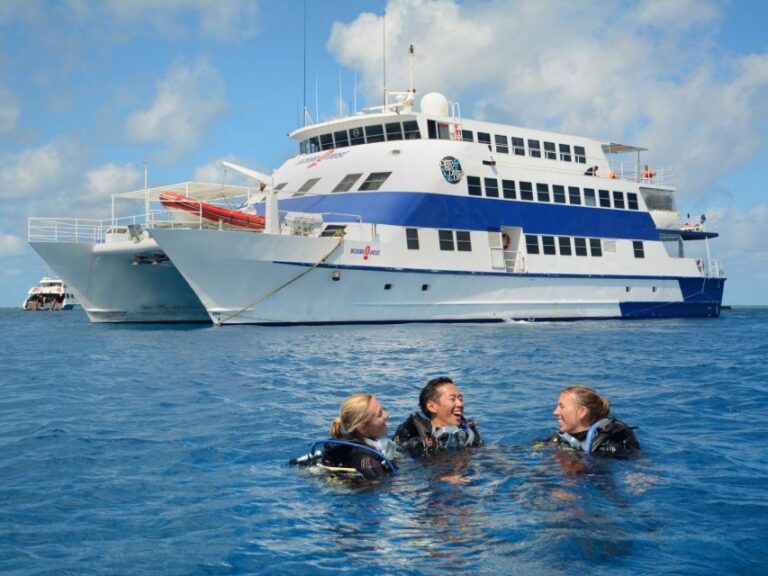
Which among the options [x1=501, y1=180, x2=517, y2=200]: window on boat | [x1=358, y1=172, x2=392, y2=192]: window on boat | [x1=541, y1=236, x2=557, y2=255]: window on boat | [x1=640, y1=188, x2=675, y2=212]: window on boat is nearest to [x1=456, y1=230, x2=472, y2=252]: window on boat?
[x1=501, y1=180, x2=517, y2=200]: window on boat

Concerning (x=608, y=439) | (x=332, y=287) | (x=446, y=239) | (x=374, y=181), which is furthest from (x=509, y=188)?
(x=608, y=439)

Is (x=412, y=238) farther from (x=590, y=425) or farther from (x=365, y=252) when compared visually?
(x=590, y=425)

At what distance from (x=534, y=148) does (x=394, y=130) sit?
5674 millimetres

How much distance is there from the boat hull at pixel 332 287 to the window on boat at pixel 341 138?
6.09 meters

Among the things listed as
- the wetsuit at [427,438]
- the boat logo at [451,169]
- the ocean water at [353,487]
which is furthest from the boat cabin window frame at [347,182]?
the wetsuit at [427,438]

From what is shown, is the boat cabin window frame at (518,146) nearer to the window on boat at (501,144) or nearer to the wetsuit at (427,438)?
the window on boat at (501,144)

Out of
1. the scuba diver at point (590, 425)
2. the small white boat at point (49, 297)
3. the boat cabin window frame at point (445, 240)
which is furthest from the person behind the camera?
the small white boat at point (49, 297)

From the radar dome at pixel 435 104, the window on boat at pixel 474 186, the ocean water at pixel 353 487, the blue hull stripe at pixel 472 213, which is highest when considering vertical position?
the radar dome at pixel 435 104

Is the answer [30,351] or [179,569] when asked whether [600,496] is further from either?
[30,351]

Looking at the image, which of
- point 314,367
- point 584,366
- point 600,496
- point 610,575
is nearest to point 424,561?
point 610,575

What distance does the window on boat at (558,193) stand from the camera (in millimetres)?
26672

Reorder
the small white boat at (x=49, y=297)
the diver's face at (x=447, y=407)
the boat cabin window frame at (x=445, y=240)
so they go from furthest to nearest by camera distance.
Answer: the small white boat at (x=49, y=297), the boat cabin window frame at (x=445, y=240), the diver's face at (x=447, y=407)

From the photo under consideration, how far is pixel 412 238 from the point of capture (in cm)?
2252

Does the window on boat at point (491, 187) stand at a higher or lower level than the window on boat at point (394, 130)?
lower
